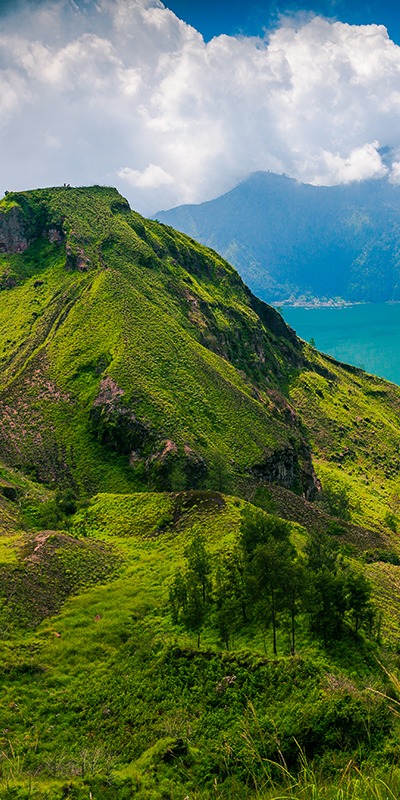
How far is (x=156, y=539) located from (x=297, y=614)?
75.8 feet

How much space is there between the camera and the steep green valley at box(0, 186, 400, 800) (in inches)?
1000

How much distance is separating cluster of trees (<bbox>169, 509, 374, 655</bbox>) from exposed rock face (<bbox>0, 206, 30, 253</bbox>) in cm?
12798

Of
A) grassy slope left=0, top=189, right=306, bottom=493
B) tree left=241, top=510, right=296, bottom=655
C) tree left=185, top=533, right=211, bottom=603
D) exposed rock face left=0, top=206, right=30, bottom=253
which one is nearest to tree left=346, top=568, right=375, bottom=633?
tree left=241, top=510, right=296, bottom=655

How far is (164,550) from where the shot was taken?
186 ft

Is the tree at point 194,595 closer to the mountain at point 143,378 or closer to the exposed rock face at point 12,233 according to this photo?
the mountain at point 143,378

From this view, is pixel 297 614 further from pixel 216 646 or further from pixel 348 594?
pixel 216 646

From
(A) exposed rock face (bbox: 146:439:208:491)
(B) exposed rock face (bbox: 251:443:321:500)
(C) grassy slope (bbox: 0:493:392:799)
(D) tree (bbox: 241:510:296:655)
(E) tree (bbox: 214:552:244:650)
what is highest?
(B) exposed rock face (bbox: 251:443:321:500)

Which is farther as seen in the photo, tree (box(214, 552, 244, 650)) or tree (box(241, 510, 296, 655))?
tree (box(214, 552, 244, 650))

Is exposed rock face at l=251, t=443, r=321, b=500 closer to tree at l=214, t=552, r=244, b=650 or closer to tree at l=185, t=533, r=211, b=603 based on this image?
tree at l=214, t=552, r=244, b=650

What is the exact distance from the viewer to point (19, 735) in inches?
1197

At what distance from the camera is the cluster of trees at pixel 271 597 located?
37.7 m

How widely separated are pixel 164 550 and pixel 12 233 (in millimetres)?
121706

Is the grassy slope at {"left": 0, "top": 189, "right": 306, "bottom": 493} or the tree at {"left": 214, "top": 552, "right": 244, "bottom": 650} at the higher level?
the grassy slope at {"left": 0, "top": 189, "right": 306, "bottom": 493}

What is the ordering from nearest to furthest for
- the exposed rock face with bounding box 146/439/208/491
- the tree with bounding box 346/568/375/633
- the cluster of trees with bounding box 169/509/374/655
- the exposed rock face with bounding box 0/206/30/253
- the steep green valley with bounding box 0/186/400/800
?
1. the steep green valley with bounding box 0/186/400/800
2. the cluster of trees with bounding box 169/509/374/655
3. the tree with bounding box 346/568/375/633
4. the exposed rock face with bounding box 146/439/208/491
5. the exposed rock face with bounding box 0/206/30/253
